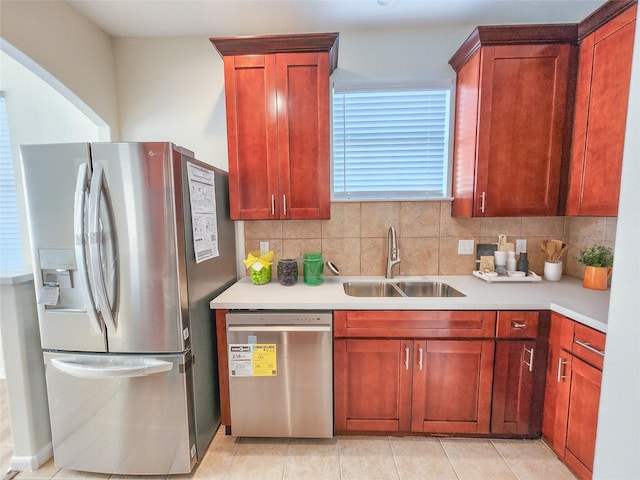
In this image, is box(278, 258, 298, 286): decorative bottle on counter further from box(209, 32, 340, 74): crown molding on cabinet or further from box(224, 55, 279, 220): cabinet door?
box(209, 32, 340, 74): crown molding on cabinet

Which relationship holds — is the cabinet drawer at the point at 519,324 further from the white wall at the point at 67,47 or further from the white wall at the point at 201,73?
the white wall at the point at 67,47

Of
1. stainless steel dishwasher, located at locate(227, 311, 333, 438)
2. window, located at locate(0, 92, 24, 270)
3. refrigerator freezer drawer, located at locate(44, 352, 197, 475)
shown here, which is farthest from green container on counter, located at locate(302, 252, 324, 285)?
window, located at locate(0, 92, 24, 270)

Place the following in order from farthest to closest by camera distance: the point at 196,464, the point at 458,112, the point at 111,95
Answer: the point at 111,95 → the point at 458,112 → the point at 196,464

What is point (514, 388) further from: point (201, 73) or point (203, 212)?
point (201, 73)

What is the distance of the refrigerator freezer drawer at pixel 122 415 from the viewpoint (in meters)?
1.41

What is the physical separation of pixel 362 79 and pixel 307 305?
66.9 inches

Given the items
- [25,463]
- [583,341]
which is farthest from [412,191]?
[25,463]

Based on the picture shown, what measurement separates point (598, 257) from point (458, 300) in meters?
1.02

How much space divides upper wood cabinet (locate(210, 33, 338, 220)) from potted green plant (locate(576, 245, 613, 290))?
67.6 inches

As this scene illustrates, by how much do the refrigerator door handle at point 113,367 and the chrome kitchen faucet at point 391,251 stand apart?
1503mm

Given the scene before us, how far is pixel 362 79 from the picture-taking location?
2080mm

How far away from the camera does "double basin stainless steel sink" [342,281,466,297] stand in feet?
6.72

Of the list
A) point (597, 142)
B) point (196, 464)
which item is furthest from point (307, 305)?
point (597, 142)

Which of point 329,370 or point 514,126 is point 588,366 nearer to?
point 329,370
